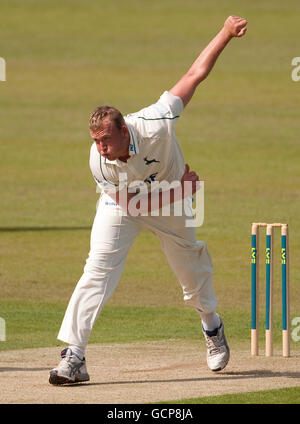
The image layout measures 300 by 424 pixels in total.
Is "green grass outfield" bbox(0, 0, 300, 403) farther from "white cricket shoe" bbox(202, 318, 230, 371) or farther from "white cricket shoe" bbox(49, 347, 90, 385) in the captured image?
"white cricket shoe" bbox(49, 347, 90, 385)

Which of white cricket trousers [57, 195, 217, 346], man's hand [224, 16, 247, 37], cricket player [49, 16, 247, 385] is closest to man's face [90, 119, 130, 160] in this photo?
cricket player [49, 16, 247, 385]

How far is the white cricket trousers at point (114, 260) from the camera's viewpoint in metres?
7.22

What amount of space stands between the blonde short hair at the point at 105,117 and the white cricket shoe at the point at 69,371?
127 centimetres

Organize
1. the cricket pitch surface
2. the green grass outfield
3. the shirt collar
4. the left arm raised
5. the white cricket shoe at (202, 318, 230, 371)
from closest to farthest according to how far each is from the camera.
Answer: the cricket pitch surface < the shirt collar < the left arm raised < the white cricket shoe at (202, 318, 230, 371) < the green grass outfield

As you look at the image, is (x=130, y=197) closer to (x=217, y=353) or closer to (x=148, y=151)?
(x=148, y=151)

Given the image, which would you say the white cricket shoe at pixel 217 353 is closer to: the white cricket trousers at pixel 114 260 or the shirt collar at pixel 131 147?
the white cricket trousers at pixel 114 260

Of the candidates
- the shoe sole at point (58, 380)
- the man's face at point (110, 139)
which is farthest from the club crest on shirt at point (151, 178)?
the shoe sole at point (58, 380)

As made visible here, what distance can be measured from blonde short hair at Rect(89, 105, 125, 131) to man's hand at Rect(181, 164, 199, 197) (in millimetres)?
522

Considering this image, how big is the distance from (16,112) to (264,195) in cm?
855

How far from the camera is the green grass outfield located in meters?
10.5

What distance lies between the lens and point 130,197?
730 centimetres

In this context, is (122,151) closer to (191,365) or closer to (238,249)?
(191,365)
